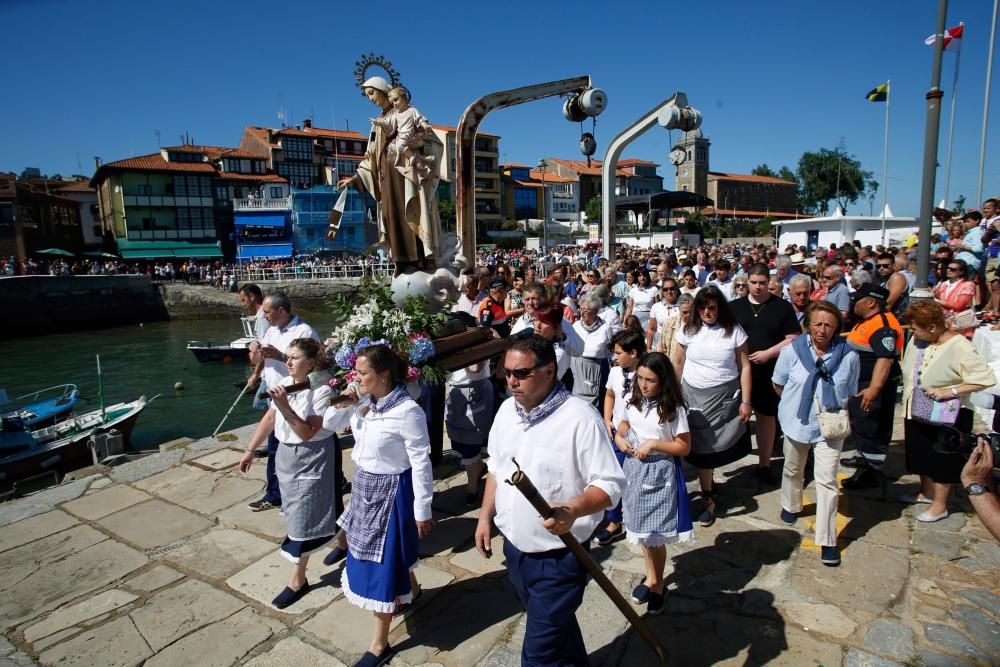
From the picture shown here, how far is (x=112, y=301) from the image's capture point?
1313 inches

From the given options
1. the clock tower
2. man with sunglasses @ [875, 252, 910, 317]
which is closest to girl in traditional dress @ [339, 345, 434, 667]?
man with sunglasses @ [875, 252, 910, 317]

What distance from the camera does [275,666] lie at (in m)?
3.14

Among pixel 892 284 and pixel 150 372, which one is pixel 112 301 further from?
pixel 892 284

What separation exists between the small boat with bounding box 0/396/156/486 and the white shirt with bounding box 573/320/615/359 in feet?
33.6

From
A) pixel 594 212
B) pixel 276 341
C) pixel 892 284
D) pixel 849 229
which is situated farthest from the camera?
pixel 594 212

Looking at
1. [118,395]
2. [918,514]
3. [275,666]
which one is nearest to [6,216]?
[118,395]

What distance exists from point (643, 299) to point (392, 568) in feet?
19.7

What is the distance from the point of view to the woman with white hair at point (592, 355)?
16.7ft

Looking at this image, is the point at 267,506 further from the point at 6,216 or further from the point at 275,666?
the point at 6,216

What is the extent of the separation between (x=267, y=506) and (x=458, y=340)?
2.38 m

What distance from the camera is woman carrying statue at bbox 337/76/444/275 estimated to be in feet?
17.7

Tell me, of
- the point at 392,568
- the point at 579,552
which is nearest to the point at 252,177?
the point at 392,568

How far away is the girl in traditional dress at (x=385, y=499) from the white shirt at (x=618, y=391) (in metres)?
1.34

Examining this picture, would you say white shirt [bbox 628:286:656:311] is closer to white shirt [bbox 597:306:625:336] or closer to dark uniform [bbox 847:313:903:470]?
white shirt [bbox 597:306:625:336]
